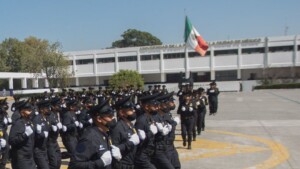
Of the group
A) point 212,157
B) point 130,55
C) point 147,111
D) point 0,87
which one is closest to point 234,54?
point 130,55

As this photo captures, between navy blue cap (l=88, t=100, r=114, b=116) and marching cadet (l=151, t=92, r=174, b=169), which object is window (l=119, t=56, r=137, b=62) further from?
navy blue cap (l=88, t=100, r=114, b=116)

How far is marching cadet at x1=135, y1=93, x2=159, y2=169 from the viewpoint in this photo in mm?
6441

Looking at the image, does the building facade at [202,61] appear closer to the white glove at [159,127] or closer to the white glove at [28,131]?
the white glove at [159,127]

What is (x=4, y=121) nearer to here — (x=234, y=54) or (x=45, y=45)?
(x=45, y=45)

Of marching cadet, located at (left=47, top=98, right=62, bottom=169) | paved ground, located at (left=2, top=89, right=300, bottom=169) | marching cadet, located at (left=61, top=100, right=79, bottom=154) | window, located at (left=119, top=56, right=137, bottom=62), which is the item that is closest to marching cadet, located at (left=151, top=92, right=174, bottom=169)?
marching cadet, located at (left=47, top=98, right=62, bottom=169)

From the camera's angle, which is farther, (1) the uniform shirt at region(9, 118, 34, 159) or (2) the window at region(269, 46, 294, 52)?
(2) the window at region(269, 46, 294, 52)

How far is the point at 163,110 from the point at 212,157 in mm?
3483

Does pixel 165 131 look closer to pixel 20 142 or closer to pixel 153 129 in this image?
pixel 153 129

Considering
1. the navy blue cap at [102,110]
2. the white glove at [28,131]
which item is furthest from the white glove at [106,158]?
the white glove at [28,131]

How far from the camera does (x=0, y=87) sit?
71625 millimetres

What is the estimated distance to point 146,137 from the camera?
6.43m

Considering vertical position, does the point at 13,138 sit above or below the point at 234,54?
below

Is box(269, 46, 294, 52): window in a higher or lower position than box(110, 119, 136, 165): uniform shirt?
higher

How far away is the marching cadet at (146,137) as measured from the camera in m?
6.44
